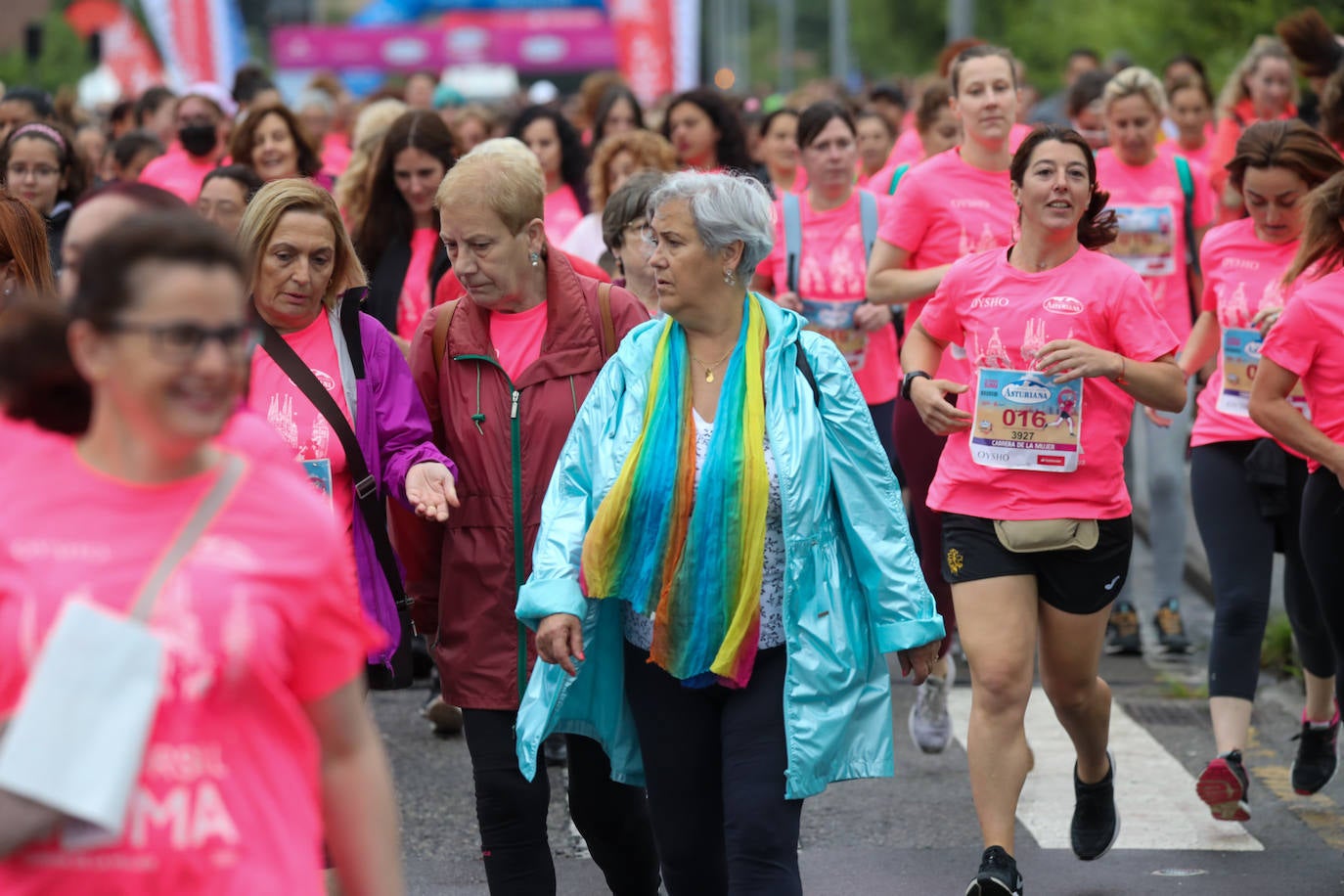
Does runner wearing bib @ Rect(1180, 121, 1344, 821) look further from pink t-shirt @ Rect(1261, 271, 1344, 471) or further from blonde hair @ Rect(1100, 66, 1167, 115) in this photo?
blonde hair @ Rect(1100, 66, 1167, 115)

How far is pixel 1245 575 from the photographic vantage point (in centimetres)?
664

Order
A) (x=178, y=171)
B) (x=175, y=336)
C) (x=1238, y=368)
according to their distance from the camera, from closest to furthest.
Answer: (x=175, y=336)
(x=1238, y=368)
(x=178, y=171)

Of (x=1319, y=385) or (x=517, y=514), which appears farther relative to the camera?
(x=1319, y=385)

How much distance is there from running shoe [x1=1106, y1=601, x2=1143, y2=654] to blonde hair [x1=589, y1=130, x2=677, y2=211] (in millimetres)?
2829

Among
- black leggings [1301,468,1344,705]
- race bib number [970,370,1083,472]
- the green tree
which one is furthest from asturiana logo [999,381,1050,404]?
the green tree

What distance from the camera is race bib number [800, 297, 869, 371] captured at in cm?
824

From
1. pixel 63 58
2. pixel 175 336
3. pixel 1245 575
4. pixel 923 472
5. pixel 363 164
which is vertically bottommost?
pixel 63 58

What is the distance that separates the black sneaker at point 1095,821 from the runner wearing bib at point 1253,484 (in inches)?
22.1

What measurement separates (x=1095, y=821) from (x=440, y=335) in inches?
94.5

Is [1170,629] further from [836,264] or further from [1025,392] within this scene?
[1025,392]

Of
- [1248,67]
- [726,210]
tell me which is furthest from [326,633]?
[1248,67]

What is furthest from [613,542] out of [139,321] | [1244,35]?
[1244,35]

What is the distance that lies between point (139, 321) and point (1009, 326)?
11.5ft

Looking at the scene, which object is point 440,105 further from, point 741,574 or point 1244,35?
point 741,574
